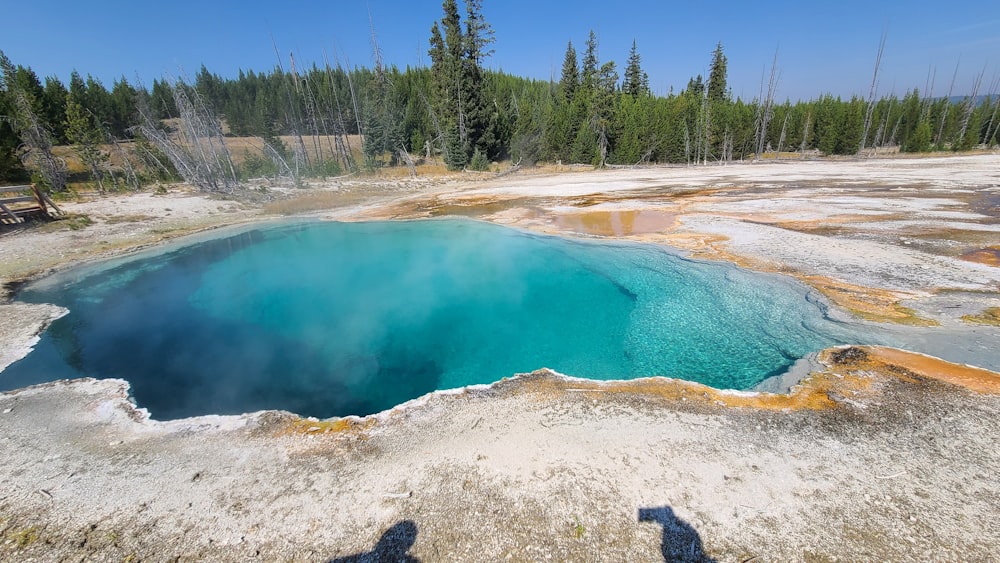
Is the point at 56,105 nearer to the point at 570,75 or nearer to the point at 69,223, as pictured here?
the point at 69,223

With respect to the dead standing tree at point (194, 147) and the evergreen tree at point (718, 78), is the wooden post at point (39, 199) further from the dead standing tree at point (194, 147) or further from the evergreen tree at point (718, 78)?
the evergreen tree at point (718, 78)

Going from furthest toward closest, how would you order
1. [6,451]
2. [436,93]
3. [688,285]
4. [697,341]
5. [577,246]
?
[436,93]
[577,246]
[688,285]
[697,341]
[6,451]

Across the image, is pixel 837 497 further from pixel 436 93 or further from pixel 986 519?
pixel 436 93

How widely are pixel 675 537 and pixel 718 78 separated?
56.3 metres

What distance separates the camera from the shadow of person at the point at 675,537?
2.85 metres

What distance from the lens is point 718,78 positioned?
47.5 meters

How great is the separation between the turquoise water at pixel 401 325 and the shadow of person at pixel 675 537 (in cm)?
256

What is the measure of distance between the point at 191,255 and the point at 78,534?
11.5 metres

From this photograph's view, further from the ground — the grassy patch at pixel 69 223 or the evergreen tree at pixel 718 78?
the evergreen tree at pixel 718 78

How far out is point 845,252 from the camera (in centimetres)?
918

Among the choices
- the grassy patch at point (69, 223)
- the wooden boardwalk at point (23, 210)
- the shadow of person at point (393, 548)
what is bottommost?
the shadow of person at point (393, 548)

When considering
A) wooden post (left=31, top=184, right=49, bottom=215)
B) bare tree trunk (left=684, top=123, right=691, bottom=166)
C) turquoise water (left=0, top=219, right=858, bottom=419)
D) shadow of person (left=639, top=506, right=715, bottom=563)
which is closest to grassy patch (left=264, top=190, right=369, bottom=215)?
wooden post (left=31, top=184, right=49, bottom=215)

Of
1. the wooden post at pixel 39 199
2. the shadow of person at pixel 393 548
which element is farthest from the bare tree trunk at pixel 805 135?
the wooden post at pixel 39 199

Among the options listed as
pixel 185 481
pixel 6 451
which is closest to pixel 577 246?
pixel 185 481
